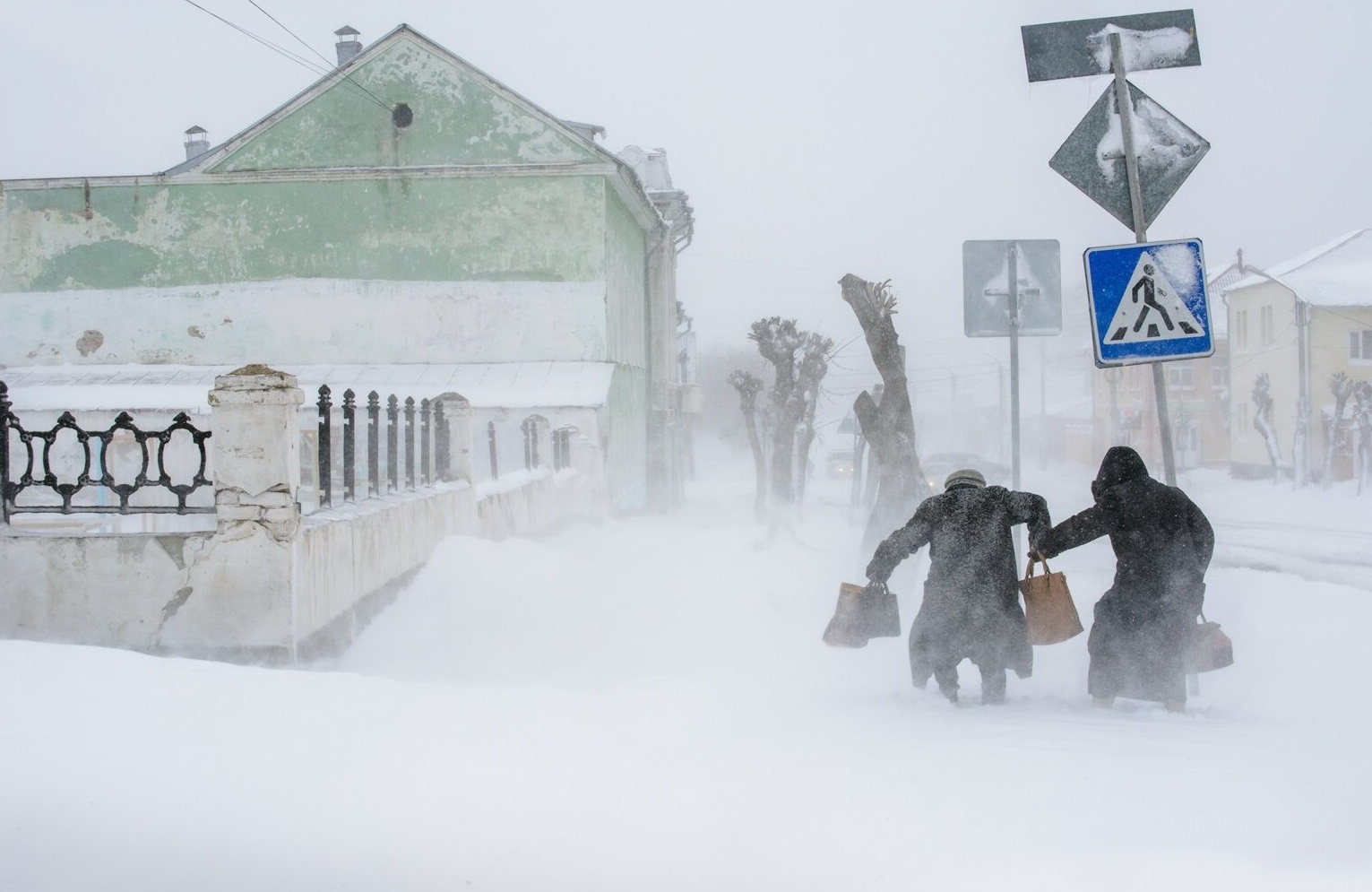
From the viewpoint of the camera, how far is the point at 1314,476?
44.2m

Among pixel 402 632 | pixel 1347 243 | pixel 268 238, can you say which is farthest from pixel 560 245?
pixel 1347 243

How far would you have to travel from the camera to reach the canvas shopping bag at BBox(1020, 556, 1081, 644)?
686 centimetres

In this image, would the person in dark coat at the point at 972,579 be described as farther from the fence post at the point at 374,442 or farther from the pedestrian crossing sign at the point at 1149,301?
the fence post at the point at 374,442

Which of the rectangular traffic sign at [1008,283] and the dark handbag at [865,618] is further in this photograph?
the rectangular traffic sign at [1008,283]

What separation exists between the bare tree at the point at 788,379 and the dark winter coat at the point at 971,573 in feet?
61.0

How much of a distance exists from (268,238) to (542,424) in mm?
9813

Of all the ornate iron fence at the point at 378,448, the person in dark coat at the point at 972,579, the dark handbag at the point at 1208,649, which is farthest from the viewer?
the ornate iron fence at the point at 378,448

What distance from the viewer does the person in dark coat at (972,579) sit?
7.02 metres

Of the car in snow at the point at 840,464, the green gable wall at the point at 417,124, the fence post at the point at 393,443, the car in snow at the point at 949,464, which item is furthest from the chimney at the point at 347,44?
the car in snow at the point at 840,464

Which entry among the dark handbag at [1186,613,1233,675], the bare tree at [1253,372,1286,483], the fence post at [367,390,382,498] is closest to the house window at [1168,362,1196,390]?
the bare tree at [1253,372,1286,483]

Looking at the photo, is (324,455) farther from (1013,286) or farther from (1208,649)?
(1013,286)

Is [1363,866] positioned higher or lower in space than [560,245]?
lower

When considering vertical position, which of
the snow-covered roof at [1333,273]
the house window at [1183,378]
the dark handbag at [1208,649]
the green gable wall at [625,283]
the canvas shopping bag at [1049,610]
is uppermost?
the snow-covered roof at [1333,273]

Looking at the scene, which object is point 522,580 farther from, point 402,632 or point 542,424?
point 542,424
